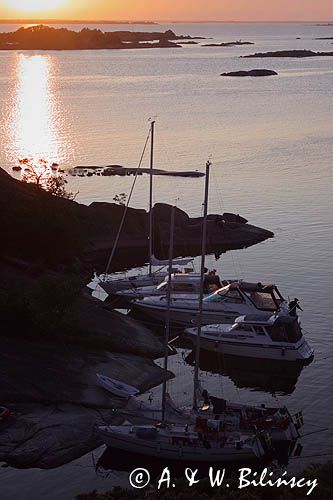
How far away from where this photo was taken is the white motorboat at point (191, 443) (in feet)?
122

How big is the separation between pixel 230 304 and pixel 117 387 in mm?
14649

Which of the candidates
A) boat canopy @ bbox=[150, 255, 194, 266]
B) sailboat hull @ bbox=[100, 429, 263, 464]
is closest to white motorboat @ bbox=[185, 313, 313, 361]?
sailboat hull @ bbox=[100, 429, 263, 464]

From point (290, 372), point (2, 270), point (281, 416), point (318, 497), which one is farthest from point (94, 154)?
point (318, 497)

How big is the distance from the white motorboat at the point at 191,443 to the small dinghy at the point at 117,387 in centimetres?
527

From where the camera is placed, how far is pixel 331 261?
6931cm

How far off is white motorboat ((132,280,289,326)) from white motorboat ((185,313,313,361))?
2409 millimetres

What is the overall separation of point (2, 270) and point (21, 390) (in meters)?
14.2

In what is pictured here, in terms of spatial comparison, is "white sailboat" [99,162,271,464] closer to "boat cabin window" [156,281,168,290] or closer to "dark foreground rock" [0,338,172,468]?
"dark foreground rock" [0,338,172,468]

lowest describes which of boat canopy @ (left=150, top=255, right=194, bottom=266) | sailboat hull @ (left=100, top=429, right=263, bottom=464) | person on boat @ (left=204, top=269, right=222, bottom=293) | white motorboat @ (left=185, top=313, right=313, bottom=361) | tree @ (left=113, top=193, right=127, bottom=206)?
sailboat hull @ (left=100, top=429, right=263, bottom=464)

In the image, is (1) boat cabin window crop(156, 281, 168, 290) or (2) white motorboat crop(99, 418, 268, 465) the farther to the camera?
(1) boat cabin window crop(156, 281, 168, 290)

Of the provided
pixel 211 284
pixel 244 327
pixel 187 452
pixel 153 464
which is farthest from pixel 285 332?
pixel 153 464

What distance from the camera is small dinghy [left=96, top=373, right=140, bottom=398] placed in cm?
4322

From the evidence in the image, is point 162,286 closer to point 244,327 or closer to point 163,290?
point 163,290

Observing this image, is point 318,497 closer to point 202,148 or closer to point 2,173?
point 2,173
